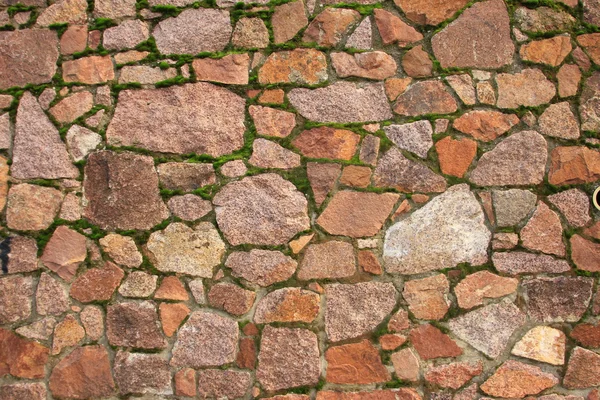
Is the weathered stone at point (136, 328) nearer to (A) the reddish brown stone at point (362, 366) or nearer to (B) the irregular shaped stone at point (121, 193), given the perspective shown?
(B) the irregular shaped stone at point (121, 193)

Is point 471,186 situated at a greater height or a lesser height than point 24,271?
greater

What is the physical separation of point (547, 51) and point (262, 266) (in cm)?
172

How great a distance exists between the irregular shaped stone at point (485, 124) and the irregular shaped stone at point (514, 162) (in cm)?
5

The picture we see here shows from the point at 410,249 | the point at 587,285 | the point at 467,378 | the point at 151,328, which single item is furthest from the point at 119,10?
the point at 587,285

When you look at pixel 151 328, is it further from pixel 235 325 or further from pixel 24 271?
pixel 24 271

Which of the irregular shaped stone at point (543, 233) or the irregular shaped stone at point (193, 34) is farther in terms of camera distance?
the irregular shaped stone at point (193, 34)

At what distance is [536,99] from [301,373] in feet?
5.61

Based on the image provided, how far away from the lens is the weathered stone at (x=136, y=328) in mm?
2643

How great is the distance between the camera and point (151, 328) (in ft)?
8.68

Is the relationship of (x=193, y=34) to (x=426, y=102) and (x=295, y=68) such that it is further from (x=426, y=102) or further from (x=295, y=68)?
(x=426, y=102)

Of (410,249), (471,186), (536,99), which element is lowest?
(410,249)

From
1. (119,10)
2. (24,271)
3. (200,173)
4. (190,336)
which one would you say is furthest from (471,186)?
(24,271)

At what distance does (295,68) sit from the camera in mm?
2744

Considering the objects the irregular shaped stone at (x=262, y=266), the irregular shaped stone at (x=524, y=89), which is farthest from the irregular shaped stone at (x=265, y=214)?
the irregular shaped stone at (x=524, y=89)
